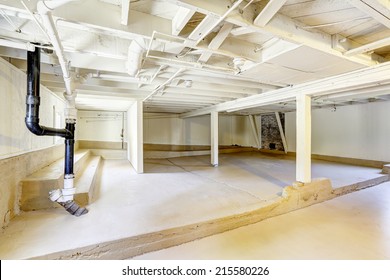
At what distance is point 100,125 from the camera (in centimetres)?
711

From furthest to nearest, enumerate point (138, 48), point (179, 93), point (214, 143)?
point (214, 143)
point (179, 93)
point (138, 48)

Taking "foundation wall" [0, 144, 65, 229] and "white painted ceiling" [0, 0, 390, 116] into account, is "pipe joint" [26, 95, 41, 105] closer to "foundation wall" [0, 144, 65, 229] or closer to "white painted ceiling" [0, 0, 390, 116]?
"white painted ceiling" [0, 0, 390, 116]

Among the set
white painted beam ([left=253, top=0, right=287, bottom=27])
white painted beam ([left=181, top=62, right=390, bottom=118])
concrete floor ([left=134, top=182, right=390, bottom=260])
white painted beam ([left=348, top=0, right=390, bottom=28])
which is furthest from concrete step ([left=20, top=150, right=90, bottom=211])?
white painted beam ([left=181, top=62, right=390, bottom=118])

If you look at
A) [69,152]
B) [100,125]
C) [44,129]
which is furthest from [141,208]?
[100,125]

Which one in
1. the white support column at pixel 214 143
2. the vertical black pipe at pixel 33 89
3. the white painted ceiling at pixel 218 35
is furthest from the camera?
the white support column at pixel 214 143

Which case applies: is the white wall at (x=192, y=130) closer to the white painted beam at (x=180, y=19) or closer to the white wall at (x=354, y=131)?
the white wall at (x=354, y=131)

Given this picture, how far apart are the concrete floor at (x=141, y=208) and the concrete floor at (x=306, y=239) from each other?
0.26 m

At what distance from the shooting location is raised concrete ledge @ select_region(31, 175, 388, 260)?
1.73 meters

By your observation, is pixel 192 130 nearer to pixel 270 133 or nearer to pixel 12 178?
pixel 270 133

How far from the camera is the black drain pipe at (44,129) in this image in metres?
1.84

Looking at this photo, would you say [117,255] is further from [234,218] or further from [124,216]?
[234,218]

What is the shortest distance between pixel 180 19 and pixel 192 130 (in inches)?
305

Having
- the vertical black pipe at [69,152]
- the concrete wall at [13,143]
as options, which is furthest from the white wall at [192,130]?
the vertical black pipe at [69,152]
